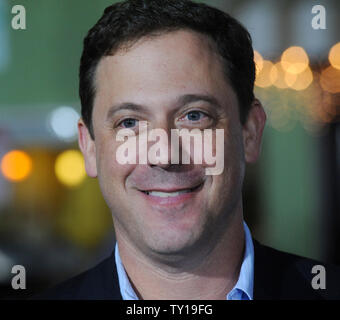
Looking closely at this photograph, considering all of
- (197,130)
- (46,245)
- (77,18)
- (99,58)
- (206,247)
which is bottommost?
(46,245)

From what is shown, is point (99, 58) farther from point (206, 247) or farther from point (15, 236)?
point (15, 236)

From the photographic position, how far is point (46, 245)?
2498 mm

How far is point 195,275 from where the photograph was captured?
51.2 inches

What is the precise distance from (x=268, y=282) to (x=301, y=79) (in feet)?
6.52

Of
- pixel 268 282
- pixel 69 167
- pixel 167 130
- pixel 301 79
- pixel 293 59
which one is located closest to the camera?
pixel 167 130

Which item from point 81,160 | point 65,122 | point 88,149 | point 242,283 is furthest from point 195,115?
point 81,160

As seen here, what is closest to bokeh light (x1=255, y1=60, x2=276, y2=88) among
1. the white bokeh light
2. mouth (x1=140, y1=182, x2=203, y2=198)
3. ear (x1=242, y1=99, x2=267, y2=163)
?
ear (x1=242, y1=99, x2=267, y2=163)

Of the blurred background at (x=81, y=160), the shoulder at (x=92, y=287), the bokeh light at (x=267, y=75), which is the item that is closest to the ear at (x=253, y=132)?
Result: the shoulder at (x=92, y=287)

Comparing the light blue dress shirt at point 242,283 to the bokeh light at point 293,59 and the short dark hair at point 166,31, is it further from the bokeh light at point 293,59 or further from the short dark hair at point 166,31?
the bokeh light at point 293,59

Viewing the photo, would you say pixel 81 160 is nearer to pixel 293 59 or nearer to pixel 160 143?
pixel 293 59

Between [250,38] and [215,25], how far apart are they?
147 mm

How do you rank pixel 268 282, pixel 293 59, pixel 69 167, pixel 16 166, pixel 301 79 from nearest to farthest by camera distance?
pixel 268 282 < pixel 293 59 < pixel 16 166 < pixel 301 79 < pixel 69 167
